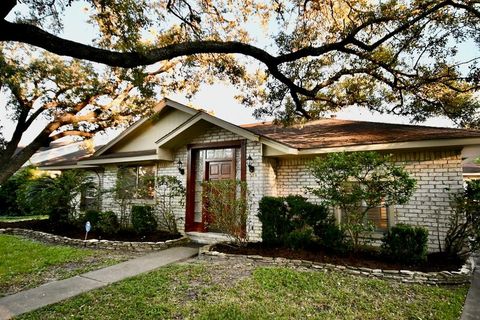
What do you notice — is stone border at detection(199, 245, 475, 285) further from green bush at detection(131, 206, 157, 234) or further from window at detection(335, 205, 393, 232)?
green bush at detection(131, 206, 157, 234)

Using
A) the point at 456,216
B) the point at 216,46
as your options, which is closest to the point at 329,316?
the point at 456,216

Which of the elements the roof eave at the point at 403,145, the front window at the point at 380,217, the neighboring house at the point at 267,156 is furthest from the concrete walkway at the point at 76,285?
the front window at the point at 380,217

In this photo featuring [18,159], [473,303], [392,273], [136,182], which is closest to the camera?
[473,303]

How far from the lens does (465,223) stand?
5812mm

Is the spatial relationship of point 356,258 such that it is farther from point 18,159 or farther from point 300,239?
point 18,159

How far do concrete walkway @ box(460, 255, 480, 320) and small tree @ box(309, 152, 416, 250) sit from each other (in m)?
1.73

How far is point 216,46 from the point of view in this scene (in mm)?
5398

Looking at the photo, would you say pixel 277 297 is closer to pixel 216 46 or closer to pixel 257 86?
pixel 216 46

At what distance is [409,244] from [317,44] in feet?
19.8

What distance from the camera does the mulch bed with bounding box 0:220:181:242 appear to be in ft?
28.6

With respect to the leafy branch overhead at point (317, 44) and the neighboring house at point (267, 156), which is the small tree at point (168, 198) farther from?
the leafy branch overhead at point (317, 44)

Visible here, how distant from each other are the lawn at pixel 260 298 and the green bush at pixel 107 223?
16.4 ft

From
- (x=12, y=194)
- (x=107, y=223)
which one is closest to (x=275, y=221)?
(x=107, y=223)

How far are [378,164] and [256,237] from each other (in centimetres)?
414
